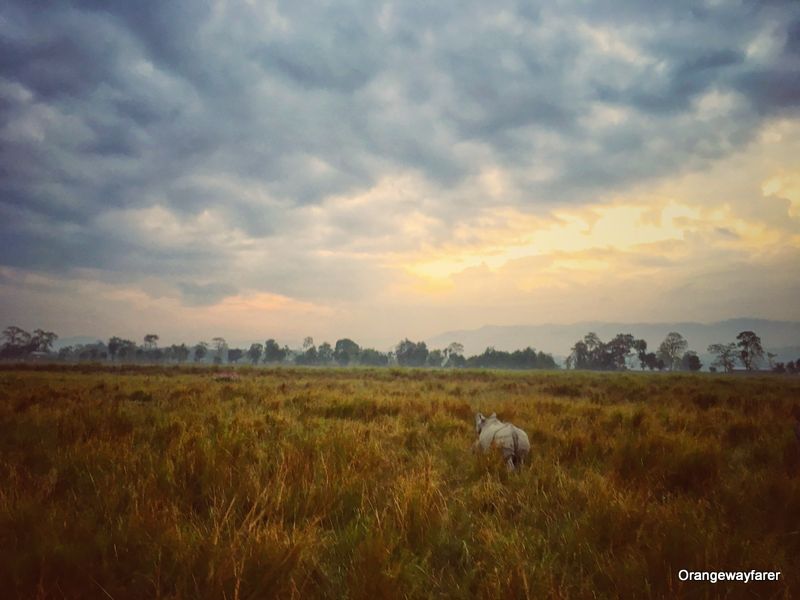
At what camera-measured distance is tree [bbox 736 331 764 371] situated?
112m

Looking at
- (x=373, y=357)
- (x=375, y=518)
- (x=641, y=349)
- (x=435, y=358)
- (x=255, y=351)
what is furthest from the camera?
(x=435, y=358)

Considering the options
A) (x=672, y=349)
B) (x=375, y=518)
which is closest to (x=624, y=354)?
(x=672, y=349)

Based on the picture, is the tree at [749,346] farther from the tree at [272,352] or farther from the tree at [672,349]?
the tree at [272,352]

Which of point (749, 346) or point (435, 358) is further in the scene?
point (435, 358)

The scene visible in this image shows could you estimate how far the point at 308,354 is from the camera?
17012cm

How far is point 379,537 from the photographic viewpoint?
2.67 metres

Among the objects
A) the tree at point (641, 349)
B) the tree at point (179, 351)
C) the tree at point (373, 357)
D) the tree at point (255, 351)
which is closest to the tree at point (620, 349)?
the tree at point (641, 349)

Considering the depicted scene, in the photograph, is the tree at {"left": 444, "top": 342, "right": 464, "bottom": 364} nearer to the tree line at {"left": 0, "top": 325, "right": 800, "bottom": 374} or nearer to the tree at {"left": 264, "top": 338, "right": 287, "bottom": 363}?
the tree line at {"left": 0, "top": 325, "right": 800, "bottom": 374}

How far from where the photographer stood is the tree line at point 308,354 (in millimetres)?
131875

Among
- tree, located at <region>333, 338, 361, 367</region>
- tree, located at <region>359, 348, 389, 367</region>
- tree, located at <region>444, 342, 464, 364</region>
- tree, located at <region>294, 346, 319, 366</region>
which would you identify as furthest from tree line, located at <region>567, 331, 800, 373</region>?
tree, located at <region>294, 346, 319, 366</region>

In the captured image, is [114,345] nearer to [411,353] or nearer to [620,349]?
[411,353]

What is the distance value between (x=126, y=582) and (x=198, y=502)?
54.1 inches

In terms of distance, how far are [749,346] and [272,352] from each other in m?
177

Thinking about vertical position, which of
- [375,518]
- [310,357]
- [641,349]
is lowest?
[310,357]
